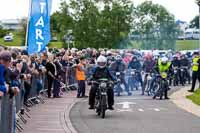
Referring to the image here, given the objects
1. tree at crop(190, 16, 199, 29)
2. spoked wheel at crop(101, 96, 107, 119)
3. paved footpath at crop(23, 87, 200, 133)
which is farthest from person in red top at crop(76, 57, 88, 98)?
tree at crop(190, 16, 199, 29)

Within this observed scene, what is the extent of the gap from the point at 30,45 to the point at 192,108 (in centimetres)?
629

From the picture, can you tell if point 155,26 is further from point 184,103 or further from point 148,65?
point 184,103

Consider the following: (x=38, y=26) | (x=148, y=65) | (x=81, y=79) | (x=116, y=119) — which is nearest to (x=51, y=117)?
(x=116, y=119)

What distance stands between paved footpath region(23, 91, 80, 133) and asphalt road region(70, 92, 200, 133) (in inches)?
11.1

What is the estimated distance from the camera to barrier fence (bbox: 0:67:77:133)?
11344 millimetres

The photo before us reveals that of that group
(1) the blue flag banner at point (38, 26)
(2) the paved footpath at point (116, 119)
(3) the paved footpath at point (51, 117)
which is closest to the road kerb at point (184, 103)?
(2) the paved footpath at point (116, 119)

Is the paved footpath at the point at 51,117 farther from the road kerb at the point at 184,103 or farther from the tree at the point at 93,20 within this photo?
the tree at the point at 93,20

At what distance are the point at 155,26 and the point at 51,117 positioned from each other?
55.8m

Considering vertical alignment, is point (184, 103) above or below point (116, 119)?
below

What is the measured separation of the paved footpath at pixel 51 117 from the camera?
1543cm

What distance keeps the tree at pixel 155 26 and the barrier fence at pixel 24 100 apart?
40.4 metres

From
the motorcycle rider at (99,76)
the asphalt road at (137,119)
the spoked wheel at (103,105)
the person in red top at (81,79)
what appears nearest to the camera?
the asphalt road at (137,119)

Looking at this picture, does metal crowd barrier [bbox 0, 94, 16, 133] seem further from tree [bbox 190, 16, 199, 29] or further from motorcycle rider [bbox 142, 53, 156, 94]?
tree [bbox 190, 16, 199, 29]

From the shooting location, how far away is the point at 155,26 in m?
73.1
